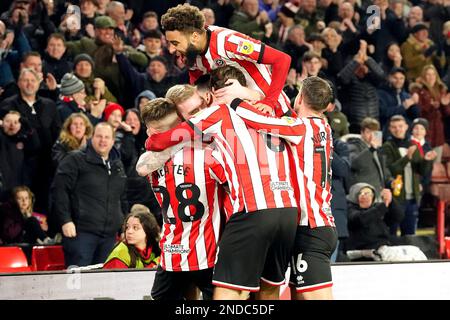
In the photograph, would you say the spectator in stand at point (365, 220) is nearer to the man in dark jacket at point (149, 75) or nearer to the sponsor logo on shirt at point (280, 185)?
the man in dark jacket at point (149, 75)

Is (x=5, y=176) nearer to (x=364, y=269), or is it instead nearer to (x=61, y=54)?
(x=61, y=54)

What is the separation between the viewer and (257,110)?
225 inches

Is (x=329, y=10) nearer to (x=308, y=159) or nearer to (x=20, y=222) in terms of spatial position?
(x=20, y=222)

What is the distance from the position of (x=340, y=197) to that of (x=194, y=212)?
12.2ft

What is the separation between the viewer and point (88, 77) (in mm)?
10117

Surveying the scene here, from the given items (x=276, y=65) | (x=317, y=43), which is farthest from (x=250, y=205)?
(x=317, y=43)

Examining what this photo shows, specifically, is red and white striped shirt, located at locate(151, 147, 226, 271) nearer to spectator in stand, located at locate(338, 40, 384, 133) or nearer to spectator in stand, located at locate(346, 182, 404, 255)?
spectator in stand, located at locate(346, 182, 404, 255)

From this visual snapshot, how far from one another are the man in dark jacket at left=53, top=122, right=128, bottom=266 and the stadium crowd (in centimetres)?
1

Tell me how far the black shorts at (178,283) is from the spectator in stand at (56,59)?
4726 millimetres

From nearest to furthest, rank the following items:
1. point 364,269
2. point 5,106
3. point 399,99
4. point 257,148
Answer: point 257,148 < point 364,269 < point 5,106 < point 399,99

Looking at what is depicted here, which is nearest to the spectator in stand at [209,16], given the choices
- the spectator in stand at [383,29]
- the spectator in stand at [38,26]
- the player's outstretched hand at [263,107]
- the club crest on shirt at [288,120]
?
Answer: the spectator in stand at [38,26]

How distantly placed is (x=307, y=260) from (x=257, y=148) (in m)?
0.73
